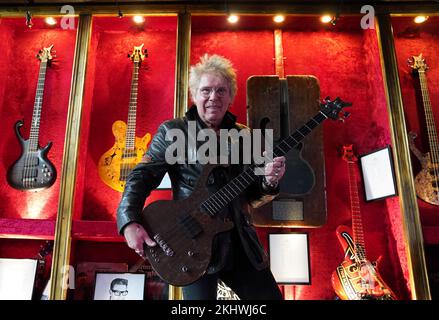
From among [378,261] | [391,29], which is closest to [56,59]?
[391,29]

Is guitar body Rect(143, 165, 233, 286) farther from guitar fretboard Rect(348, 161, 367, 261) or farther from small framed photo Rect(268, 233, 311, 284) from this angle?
guitar fretboard Rect(348, 161, 367, 261)

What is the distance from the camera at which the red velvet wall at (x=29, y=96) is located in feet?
9.00

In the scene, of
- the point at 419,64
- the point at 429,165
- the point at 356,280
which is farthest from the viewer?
the point at 419,64

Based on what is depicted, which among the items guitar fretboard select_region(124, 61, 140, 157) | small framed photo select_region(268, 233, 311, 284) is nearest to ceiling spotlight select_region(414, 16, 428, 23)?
small framed photo select_region(268, 233, 311, 284)

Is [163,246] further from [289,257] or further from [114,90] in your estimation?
[114,90]

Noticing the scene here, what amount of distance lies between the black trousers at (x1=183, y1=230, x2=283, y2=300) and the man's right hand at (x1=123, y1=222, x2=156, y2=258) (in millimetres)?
203

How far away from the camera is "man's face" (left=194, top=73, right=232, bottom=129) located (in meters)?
1.48

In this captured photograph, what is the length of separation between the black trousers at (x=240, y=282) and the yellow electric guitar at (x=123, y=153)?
1.52m

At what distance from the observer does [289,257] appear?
8.11 feet

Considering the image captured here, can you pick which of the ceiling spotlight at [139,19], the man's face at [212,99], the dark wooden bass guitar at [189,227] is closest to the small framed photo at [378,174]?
the dark wooden bass guitar at [189,227]

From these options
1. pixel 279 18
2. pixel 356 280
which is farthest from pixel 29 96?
pixel 356 280

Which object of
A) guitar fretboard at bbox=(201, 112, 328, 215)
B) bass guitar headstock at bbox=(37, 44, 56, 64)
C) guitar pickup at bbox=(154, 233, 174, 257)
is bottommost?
guitar pickup at bbox=(154, 233, 174, 257)

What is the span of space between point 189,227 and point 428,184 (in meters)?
1.98

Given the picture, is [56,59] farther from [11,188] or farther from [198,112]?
[198,112]
